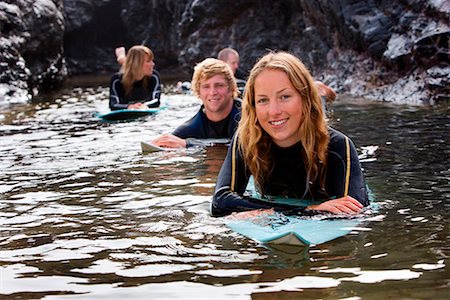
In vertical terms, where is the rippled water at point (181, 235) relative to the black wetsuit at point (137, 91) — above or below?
below

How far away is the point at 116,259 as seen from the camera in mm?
3752

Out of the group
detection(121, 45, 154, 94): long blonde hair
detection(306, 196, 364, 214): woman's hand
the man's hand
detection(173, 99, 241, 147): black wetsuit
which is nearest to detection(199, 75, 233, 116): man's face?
detection(173, 99, 241, 147): black wetsuit

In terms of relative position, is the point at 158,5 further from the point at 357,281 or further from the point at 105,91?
the point at 357,281

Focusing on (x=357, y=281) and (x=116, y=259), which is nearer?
(x=357, y=281)

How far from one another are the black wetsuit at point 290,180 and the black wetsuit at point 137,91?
7.27 m

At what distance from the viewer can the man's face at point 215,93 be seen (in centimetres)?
773

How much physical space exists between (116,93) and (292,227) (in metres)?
8.39

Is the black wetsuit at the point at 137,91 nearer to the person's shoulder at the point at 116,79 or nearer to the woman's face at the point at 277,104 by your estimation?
the person's shoulder at the point at 116,79

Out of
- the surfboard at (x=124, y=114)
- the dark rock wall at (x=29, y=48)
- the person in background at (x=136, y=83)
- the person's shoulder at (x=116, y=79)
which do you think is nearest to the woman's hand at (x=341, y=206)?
the surfboard at (x=124, y=114)

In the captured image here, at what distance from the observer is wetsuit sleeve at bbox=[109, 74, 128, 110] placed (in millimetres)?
11727

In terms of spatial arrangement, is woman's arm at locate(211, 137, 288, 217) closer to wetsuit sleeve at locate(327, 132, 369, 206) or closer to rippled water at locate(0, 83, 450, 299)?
rippled water at locate(0, 83, 450, 299)

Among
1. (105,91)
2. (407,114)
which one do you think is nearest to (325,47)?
(105,91)

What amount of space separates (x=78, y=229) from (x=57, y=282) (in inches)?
44.2

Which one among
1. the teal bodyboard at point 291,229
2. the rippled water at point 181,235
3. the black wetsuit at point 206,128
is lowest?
the rippled water at point 181,235
